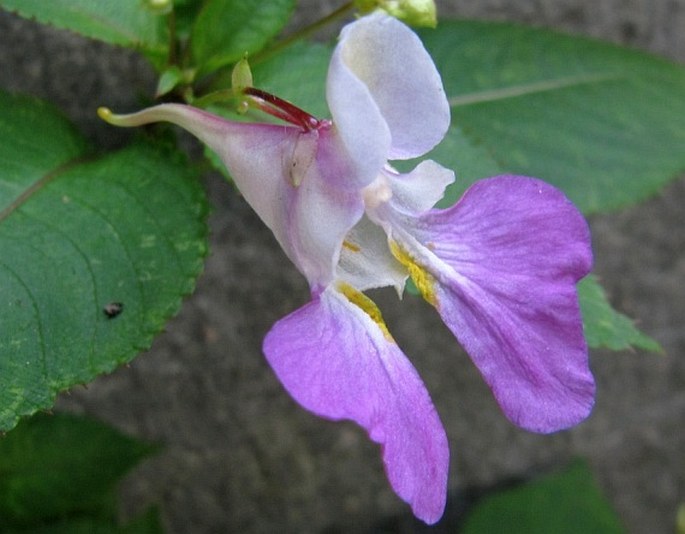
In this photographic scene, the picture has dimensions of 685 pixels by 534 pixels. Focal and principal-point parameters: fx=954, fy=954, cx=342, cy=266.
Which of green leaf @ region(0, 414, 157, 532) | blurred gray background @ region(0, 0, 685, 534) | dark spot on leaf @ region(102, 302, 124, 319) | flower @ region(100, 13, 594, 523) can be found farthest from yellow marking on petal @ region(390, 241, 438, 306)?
green leaf @ region(0, 414, 157, 532)

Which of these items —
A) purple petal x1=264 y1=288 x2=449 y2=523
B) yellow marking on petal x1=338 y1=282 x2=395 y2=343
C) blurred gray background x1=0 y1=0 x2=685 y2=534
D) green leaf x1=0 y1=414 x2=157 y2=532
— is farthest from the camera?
blurred gray background x1=0 y1=0 x2=685 y2=534

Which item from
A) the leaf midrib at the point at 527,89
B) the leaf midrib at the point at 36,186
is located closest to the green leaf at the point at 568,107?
the leaf midrib at the point at 527,89

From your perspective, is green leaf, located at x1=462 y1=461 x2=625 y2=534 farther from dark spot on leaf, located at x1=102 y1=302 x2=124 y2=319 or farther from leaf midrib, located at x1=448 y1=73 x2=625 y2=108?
dark spot on leaf, located at x1=102 y1=302 x2=124 y2=319

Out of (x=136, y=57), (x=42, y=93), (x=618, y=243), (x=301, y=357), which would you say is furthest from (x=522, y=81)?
(x=301, y=357)

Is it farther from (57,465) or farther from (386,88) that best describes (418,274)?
(57,465)

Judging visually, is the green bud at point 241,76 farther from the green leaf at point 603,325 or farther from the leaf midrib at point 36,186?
the green leaf at point 603,325

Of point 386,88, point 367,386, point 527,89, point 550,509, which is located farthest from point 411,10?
point 550,509
